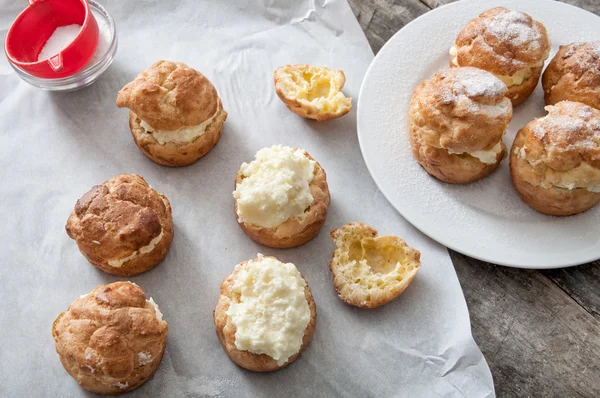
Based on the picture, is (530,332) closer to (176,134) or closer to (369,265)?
(369,265)

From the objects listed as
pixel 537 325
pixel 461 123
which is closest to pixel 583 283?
pixel 537 325

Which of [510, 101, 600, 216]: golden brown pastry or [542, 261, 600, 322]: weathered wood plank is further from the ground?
[510, 101, 600, 216]: golden brown pastry

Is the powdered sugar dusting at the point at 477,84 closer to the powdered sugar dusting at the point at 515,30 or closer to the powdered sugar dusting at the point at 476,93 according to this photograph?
the powdered sugar dusting at the point at 476,93

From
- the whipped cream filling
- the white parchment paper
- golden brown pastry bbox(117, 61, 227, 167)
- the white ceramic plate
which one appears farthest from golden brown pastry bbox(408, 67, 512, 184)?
the whipped cream filling

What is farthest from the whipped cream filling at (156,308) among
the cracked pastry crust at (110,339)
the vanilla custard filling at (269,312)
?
the vanilla custard filling at (269,312)

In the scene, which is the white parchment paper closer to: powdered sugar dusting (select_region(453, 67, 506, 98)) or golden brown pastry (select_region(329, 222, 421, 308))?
golden brown pastry (select_region(329, 222, 421, 308))

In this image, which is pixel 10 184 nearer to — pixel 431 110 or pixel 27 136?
pixel 27 136
